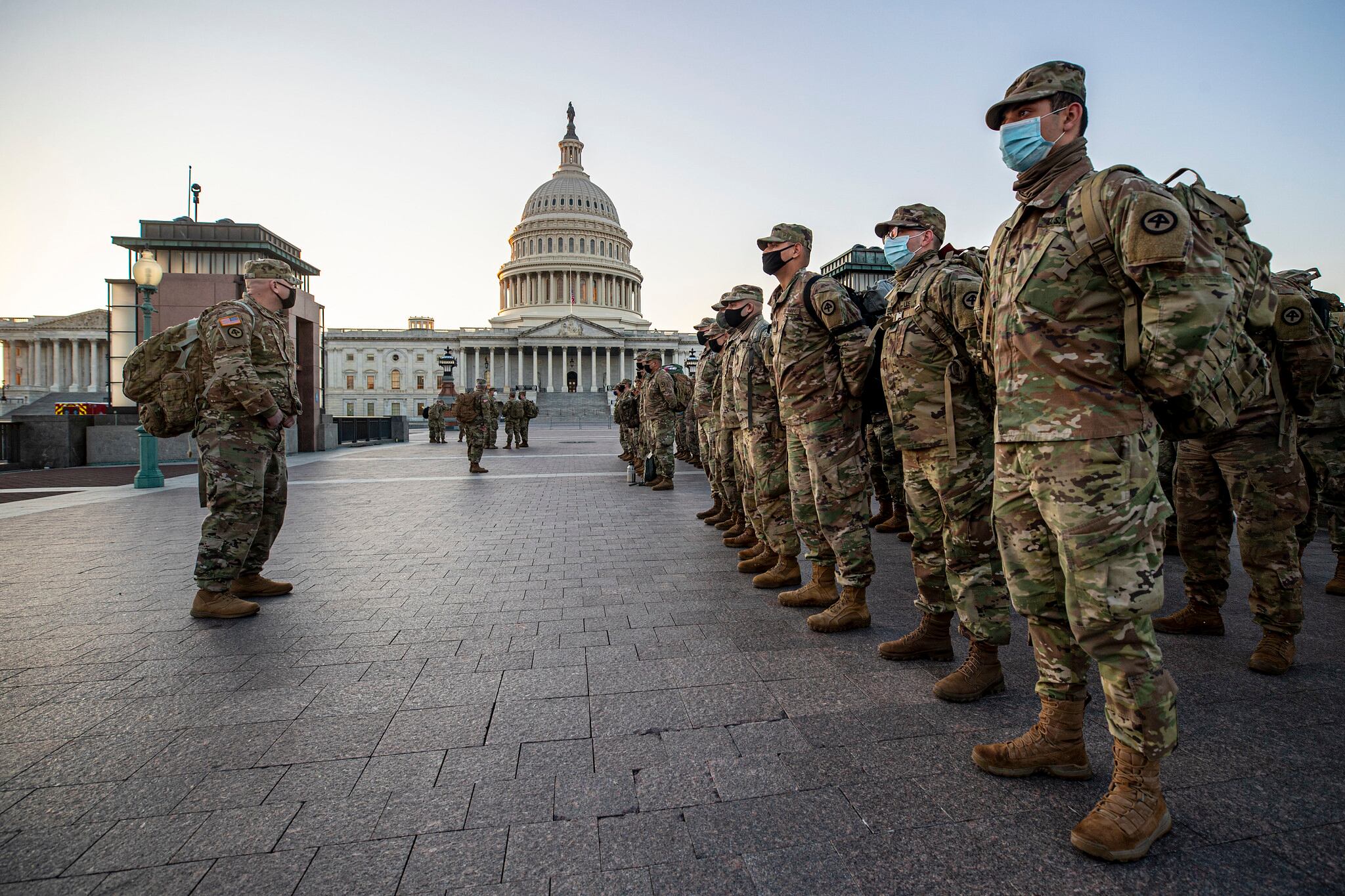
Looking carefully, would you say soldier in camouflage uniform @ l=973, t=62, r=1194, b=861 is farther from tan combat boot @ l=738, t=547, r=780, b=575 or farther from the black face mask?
tan combat boot @ l=738, t=547, r=780, b=575

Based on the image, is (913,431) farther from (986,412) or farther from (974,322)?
(974,322)

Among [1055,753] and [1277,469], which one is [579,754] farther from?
[1277,469]

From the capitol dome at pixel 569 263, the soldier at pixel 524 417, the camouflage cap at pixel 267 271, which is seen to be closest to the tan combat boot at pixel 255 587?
the camouflage cap at pixel 267 271

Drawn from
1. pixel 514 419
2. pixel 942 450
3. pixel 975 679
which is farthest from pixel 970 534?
pixel 514 419

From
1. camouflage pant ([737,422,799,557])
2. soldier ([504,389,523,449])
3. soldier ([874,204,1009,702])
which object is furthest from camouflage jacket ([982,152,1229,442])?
Result: soldier ([504,389,523,449])

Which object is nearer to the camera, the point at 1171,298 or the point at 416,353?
the point at 1171,298

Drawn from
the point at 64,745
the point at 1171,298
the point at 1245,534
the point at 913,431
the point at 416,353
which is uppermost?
the point at 416,353

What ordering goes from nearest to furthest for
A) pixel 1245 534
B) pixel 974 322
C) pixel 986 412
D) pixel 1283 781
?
1. pixel 1283 781
2. pixel 974 322
3. pixel 986 412
4. pixel 1245 534

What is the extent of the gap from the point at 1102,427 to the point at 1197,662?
2.33 meters

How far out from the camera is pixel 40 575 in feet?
19.1

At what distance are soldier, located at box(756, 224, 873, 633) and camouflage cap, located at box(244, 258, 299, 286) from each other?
3642mm

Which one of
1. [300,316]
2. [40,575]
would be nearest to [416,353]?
[300,316]

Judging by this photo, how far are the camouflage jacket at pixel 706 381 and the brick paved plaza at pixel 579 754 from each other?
3.65 m

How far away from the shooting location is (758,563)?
607 cm
